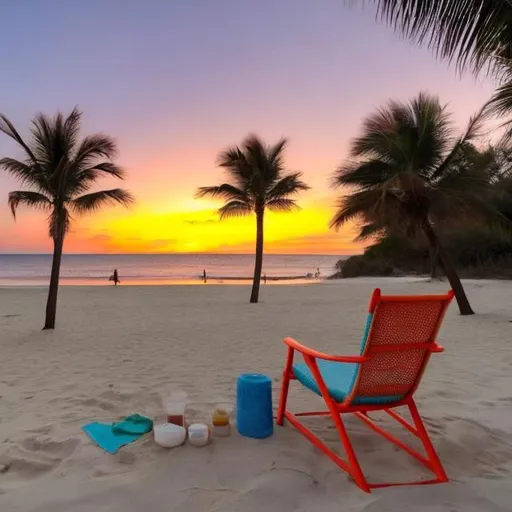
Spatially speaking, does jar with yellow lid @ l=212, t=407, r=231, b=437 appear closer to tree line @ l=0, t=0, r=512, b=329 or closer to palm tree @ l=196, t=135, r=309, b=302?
tree line @ l=0, t=0, r=512, b=329

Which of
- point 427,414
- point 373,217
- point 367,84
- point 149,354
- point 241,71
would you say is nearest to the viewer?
point 427,414

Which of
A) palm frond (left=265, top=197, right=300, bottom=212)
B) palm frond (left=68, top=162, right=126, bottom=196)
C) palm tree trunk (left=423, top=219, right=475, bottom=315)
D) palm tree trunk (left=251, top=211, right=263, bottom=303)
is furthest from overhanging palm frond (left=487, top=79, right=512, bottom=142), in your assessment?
palm tree trunk (left=251, top=211, right=263, bottom=303)

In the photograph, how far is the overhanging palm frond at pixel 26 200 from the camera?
8422mm

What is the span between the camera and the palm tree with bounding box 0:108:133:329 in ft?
27.0

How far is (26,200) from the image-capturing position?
335 inches

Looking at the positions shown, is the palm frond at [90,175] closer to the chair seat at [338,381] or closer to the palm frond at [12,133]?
the palm frond at [12,133]

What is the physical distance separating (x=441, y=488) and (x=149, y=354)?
14.1 ft

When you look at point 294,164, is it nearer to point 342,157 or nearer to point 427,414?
point 342,157

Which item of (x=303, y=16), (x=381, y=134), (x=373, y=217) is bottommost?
(x=373, y=217)

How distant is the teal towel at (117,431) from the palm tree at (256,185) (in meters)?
11.2

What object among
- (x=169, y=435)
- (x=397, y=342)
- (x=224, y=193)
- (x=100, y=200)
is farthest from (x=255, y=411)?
(x=224, y=193)

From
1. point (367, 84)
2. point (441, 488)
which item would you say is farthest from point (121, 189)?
point (441, 488)

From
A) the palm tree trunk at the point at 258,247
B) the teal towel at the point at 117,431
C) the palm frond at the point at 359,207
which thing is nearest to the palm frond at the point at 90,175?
the palm frond at the point at 359,207

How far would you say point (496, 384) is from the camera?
13.6 ft
